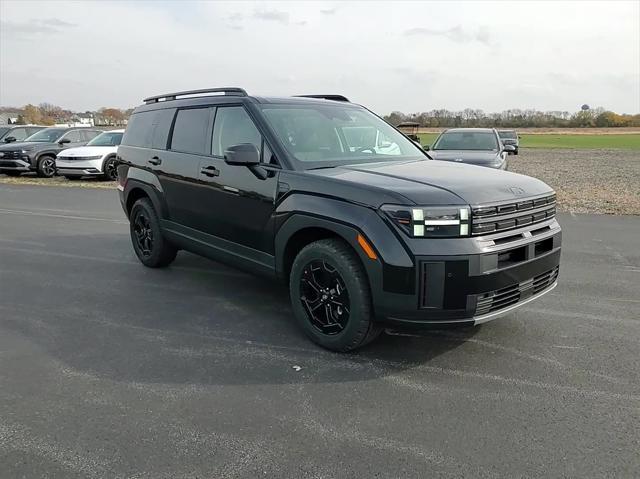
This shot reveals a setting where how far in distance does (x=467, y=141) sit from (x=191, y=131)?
8.53 meters

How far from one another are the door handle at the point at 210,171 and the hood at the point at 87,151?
12.8m

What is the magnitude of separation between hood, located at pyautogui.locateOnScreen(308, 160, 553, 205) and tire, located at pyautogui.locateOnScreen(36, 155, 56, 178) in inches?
660

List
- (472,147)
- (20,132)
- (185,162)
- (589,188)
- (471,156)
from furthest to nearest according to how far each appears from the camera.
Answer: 1. (20,132)
2. (589,188)
3. (472,147)
4. (471,156)
5. (185,162)

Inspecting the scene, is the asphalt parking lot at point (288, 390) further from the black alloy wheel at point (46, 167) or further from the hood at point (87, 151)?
the black alloy wheel at point (46, 167)

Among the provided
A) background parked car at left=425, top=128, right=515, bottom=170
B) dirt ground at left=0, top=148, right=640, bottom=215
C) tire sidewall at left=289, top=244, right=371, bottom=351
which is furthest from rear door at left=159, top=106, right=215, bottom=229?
dirt ground at left=0, top=148, right=640, bottom=215

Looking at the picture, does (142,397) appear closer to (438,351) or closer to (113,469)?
(113,469)

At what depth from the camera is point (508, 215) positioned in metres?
3.40

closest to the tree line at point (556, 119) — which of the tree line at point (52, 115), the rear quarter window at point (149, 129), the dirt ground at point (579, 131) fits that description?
the dirt ground at point (579, 131)

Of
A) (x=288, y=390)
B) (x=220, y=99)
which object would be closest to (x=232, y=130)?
(x=220, y=99)

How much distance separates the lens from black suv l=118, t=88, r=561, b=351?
321cm

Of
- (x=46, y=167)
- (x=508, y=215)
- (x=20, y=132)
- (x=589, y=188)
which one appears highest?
(x=20, y=132)

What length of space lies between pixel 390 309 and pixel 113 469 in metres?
1.83

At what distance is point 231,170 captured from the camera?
4.45 m

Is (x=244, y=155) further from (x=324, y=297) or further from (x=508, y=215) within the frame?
(x=508, y=215)
